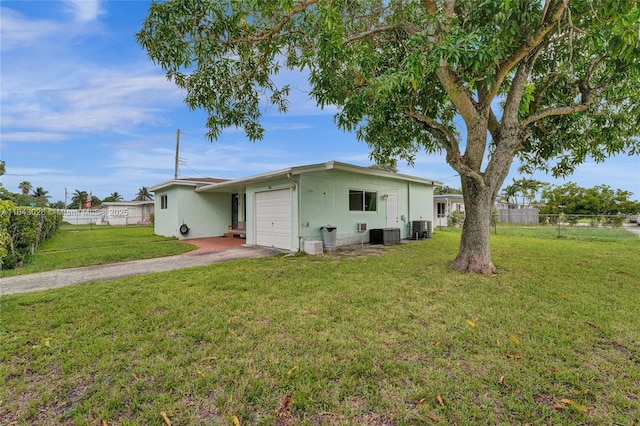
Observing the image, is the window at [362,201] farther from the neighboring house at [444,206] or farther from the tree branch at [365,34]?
the neighboring house at [444,206]

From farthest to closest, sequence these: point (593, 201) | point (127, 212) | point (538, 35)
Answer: point (127, 212) → point (593, 201) → point (538, 35)

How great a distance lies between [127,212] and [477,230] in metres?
33.9

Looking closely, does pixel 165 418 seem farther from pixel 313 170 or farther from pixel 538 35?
pixel 313 170

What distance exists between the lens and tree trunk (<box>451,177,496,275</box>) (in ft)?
20.2

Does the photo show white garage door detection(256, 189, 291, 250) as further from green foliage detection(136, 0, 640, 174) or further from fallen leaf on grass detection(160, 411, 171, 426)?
fallen leaf on grass detection(160, 411, 171, 426)

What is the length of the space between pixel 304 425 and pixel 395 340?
148 cm

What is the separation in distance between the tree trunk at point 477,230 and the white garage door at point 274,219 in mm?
5186

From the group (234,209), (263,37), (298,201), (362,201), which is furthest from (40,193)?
(263,37)

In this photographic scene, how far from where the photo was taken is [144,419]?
6.47 ft

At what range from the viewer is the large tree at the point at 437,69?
430 cm

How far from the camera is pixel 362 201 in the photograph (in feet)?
36.1

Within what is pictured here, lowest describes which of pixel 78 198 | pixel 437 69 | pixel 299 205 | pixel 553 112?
pixel 299 205

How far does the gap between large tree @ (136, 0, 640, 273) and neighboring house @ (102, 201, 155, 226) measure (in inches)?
1109

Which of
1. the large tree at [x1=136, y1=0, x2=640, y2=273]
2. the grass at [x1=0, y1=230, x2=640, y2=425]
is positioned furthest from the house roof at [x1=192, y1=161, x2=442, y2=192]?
the grass at [x1=0, y1=230, x2=640, y2=425]
